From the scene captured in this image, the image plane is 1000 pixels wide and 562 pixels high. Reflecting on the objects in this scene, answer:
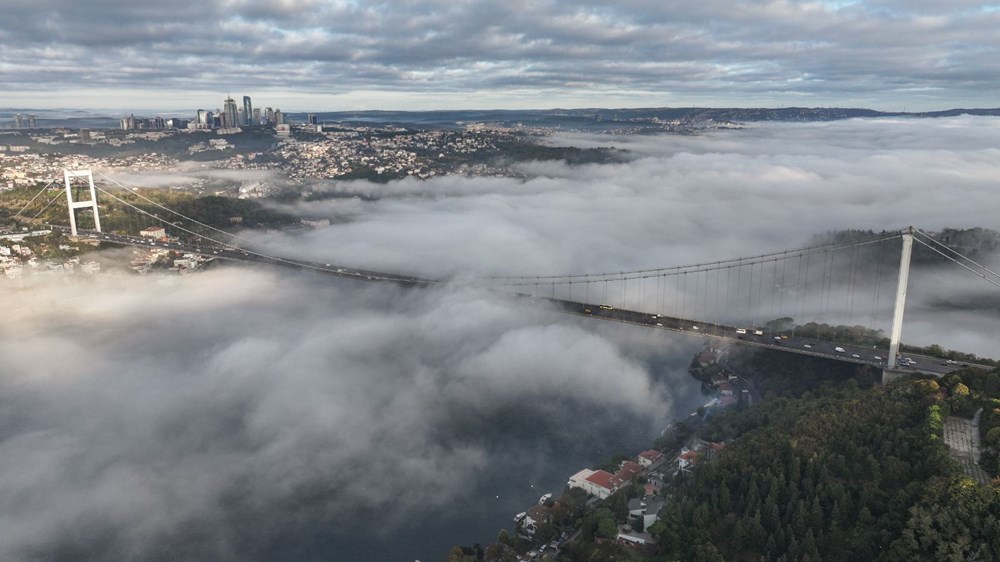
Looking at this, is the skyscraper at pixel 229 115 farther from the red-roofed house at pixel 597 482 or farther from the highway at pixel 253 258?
the red-roofed house at pixel 597 482

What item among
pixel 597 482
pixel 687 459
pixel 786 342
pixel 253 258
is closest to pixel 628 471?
pixel 597 482

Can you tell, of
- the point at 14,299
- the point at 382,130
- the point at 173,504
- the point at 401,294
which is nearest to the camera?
the point at 173,504

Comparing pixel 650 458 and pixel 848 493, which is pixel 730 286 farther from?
pixel 848 493

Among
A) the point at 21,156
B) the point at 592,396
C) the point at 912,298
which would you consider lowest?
the point at 592,396

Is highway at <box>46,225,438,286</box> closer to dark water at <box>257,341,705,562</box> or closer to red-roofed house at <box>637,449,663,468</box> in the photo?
dark water at <box>257,341,705,562</box>

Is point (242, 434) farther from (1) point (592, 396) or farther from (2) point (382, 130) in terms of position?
(2) point (382, 130)

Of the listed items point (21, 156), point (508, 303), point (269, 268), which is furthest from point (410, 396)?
point (21, 156)

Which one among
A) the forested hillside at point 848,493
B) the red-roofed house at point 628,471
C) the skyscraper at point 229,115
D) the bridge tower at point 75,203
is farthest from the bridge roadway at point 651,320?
the skyscraper at point 229,115
